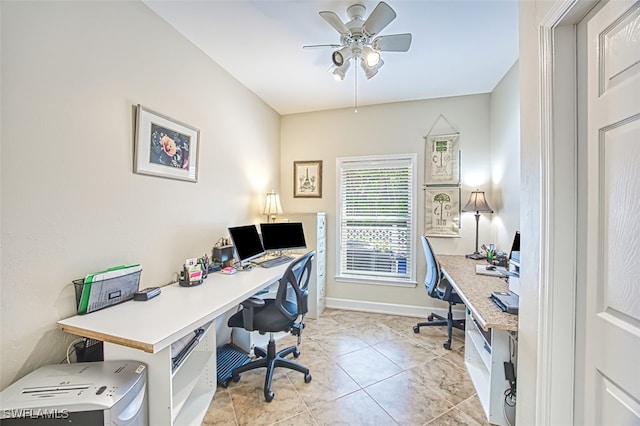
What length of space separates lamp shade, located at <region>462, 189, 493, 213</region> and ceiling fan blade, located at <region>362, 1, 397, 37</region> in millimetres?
2057

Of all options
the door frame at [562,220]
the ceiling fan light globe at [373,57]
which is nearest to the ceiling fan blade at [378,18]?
the ceiling fan light globe at [373,57]

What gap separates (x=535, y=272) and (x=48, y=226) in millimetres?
2219

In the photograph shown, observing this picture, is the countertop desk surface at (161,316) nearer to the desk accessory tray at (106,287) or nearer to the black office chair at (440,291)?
the desk accessory tray at (106,287)

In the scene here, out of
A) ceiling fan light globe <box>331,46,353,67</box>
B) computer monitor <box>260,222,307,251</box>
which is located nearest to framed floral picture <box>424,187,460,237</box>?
computer monitor <box>260,222,307,251</box>

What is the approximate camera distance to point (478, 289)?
6.36 ft

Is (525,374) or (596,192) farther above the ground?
(596,192)

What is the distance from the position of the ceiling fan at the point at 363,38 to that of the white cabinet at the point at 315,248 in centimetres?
174

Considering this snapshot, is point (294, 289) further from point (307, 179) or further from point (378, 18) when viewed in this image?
point (307, 179)

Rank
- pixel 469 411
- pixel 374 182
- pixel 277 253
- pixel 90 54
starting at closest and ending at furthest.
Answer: pixel 90 54 < pixel 469 411 < pixel 277 253 < pixel 374 182

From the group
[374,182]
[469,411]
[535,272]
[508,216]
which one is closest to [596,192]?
[535,272]

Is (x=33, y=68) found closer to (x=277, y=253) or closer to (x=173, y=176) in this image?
(x=173, y=176)

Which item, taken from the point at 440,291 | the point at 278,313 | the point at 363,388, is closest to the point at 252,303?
the point at 278,313

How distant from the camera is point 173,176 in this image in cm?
200

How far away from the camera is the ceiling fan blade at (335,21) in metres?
1.63
